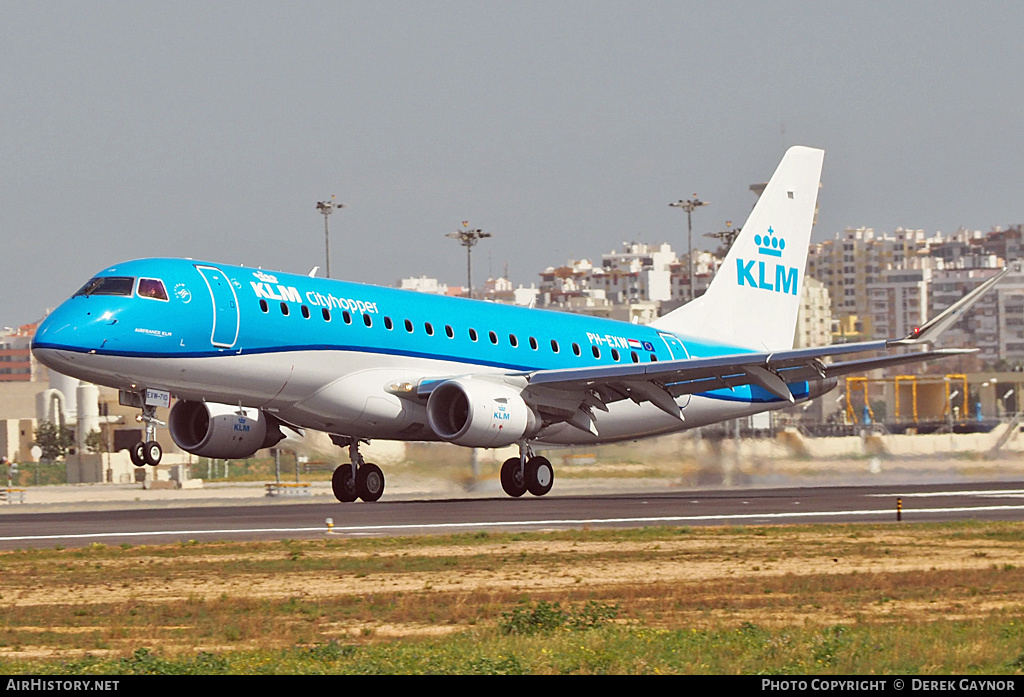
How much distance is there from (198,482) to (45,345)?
3419cm

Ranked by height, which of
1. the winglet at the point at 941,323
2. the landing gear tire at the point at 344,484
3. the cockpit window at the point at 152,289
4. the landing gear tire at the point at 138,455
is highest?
the cockpit window at the point at 152,289

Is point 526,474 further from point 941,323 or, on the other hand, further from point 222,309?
point 941,323

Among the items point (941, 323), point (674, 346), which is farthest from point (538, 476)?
point (941, 323)

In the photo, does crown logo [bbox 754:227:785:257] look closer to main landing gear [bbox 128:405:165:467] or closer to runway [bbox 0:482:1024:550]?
runway [bbox 0:482:1024:550]

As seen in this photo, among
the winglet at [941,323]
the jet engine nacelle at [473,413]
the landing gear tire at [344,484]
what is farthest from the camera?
the landing gear tire at [344,484]

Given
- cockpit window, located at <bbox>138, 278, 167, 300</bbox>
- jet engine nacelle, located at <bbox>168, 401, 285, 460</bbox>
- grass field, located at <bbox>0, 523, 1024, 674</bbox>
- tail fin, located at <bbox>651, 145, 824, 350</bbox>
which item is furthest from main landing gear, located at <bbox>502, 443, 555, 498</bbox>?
grass field, located at <bbox>0, 523, 1024, 674</bbox>

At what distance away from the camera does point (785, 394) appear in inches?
1415

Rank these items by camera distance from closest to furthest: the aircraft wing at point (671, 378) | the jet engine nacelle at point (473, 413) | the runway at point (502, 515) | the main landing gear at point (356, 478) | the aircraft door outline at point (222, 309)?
the runway at point (502, 515), the aircraft door outline at point (222, 309), the jet engine nacelle at point (473, 413), the aircraft wing at point (671, 378), the main landing gear at point (356, 478)

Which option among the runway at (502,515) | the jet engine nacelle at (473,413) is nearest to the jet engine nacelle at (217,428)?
the runway at (502,515)

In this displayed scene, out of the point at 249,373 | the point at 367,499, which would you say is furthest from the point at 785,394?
the point at 249,373

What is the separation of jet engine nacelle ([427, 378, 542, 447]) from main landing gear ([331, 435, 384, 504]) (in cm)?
451

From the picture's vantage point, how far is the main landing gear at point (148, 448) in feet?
94.2

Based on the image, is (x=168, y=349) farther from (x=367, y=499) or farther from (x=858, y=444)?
(x=858, y=444)

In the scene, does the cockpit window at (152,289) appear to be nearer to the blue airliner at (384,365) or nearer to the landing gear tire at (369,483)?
the blue airliner at (384,365)
